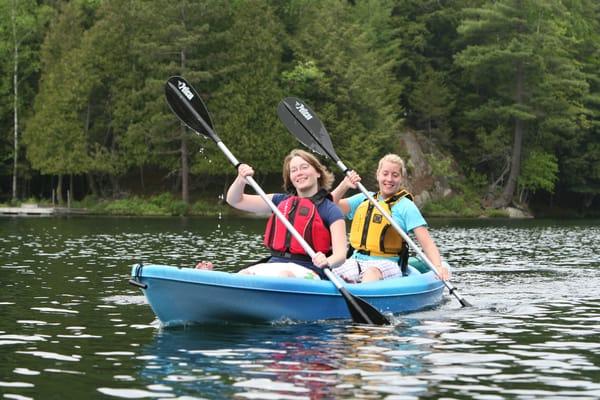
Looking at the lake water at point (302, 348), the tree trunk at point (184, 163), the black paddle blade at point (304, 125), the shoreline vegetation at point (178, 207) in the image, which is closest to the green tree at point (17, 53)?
the shoreline vegetation at point (178, 207)

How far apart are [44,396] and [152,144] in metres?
38.7

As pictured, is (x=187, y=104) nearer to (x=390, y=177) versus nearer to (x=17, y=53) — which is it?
(x=390, y=177)

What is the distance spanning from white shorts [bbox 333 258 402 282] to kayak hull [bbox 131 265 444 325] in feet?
Result: 1.28

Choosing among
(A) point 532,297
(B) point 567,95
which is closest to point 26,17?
(B) point 567,95

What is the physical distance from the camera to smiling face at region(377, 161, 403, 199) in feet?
35.1

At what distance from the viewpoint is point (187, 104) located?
11375 mm

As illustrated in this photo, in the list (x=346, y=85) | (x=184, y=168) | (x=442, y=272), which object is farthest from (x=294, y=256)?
(x=346, y=85)

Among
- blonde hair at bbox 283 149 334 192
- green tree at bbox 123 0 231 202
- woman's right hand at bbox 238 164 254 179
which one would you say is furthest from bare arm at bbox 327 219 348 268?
green tree at bbox 123 0 231 202

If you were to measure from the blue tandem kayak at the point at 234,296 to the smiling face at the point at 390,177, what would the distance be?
117 cm

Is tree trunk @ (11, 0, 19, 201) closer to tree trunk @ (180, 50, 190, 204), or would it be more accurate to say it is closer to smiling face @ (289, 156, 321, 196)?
tree trunk @ (180, 50, 190, 204)

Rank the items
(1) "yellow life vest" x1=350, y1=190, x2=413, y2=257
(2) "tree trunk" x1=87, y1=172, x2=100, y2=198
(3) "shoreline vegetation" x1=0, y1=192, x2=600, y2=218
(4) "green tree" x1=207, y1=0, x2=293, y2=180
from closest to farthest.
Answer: (1) "yellow life vest" x1=350, y1=190, x2=413, y2=257 < (3) "shoreline vegetation" x1=0, y1=192, x2=600, y2=218 < (4) "green tree" x1=207, y1=0, x2=293, y2=180 < (2) "tree trunk" x1=87, y1=172, x2=100, y2=198

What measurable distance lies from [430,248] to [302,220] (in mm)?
1654

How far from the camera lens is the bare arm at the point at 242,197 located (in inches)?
378

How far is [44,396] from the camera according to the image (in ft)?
21.3
